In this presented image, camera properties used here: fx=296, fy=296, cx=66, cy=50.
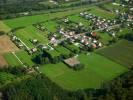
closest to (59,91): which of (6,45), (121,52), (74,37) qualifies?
(121,52)

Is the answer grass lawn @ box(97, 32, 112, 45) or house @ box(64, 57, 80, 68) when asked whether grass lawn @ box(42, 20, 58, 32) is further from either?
house @ box(64, 57, 80, 68)

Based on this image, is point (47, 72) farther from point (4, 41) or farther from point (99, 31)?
point (99, 31)

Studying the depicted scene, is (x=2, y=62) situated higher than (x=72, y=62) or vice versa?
(x=2, y=62)

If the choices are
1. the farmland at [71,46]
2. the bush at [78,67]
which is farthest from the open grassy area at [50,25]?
the bush at [78,67]

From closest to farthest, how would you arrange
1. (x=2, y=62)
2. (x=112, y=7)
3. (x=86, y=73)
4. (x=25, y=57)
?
(x=86, y=73)
(x=2, y=62)
(x=25, y=57)
(x=112, y=7)

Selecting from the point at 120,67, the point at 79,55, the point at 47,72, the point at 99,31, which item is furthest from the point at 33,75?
the point at 99,31

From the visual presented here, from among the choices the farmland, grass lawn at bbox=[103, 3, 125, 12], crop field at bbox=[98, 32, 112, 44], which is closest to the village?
the farmland

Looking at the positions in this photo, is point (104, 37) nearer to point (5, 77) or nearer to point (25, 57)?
point (25, 57)

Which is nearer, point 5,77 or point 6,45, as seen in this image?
point 5,77
